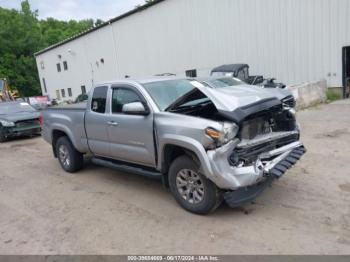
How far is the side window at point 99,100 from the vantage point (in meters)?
5.91

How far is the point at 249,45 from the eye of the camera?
1764 centimetres

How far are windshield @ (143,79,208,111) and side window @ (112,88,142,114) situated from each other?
263 millimetres

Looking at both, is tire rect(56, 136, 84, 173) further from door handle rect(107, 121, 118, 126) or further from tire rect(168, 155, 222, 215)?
tire rect(168, 155, 222, 215)

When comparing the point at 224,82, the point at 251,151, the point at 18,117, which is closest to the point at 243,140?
the point at 251,151

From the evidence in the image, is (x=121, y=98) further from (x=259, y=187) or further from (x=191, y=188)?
(x=259, y=187)

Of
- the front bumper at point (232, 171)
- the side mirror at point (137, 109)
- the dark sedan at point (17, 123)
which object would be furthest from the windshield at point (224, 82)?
the dark sedan at point (17, 123)

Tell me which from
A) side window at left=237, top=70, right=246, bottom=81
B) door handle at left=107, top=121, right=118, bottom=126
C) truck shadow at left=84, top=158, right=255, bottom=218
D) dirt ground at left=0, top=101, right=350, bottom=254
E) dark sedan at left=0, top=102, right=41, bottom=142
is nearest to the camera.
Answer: dirt ground at left=0, top=101, right=350, bottom=254

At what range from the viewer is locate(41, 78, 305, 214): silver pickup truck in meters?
4.07

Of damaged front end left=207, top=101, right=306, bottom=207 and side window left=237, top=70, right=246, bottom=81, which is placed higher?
side window left=237, top=70, right=246, bottom=81

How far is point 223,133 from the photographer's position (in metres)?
4.00

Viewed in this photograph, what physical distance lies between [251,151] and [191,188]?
930 mm

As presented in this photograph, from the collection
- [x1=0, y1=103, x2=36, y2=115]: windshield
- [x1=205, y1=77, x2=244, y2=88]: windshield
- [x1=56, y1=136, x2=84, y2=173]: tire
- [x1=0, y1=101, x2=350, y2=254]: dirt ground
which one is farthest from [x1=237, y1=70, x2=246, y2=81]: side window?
[x1=56, y1=136, x2=84, y2=173]: tire

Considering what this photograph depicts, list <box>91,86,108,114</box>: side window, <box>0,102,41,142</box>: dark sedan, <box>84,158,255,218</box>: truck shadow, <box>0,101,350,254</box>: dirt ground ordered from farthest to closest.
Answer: <box>0,102,41,142</box>: dark sedan → <box>91,86,108,114</box>: side window → <box>84,158,255,218</box>: truck shadow → <box>0,101,350,254</box>: dirt ground

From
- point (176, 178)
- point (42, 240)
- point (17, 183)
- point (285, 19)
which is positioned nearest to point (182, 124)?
point (176, 178)
